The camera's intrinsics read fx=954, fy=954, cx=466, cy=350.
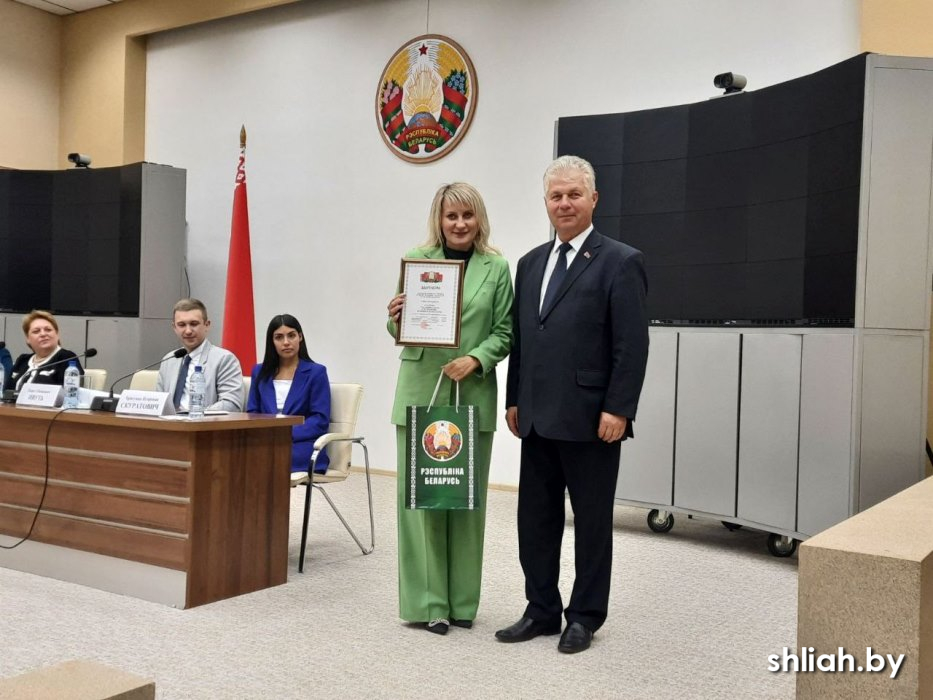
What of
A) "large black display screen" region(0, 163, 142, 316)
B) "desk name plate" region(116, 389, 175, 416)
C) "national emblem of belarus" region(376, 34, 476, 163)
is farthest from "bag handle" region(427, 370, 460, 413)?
"large black display screen" region(0, 163, 142, 316)

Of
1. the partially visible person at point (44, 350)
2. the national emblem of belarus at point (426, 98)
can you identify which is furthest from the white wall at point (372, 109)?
the partially visible person at point (44, 350)

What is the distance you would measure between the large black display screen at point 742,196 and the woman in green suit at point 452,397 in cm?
190

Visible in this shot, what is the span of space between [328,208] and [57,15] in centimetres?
385

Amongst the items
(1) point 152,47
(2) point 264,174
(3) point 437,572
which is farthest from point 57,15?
(3) point 437,572

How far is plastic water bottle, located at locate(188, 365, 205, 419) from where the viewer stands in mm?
3756

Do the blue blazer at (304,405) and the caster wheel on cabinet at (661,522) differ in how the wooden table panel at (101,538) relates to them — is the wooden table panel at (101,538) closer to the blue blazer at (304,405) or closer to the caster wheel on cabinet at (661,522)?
the blue blazer at (304,405)

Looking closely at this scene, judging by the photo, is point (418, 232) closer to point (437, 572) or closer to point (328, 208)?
point (328, 208)

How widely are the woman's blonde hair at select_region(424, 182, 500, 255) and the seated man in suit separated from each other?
4.89ft

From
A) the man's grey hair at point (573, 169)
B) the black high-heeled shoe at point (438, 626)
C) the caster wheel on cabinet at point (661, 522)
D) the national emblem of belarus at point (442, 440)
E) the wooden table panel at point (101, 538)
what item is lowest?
the caster wheel on cabinet at point (661, 522)

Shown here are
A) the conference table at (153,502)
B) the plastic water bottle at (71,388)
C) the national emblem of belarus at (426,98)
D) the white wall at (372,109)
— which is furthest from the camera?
the national emblem of belarus at (426,98)

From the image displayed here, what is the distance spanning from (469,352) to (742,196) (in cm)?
233

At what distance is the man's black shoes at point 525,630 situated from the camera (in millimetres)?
3127

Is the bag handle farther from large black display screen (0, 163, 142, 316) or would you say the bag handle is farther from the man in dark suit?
large black display screen (0, 163, 142, 316)

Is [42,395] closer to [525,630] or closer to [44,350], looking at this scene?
[44,350]
